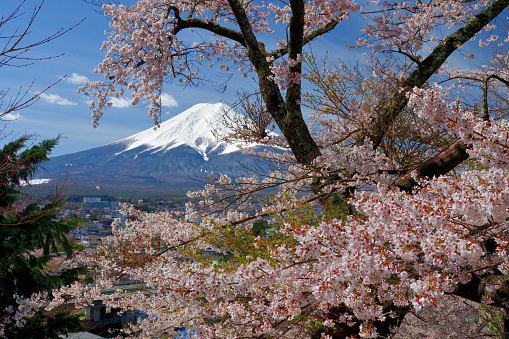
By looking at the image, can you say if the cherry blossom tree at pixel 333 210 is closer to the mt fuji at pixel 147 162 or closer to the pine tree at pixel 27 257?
the pine tree at pixel 27 257

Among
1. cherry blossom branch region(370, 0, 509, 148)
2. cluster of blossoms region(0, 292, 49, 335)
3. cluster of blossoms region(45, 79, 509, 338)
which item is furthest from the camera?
cluster of blossoms region(0, 292, 49, 335)

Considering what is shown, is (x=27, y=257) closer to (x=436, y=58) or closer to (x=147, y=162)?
(x=436, y=58)

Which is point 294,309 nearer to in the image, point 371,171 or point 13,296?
point 371,171

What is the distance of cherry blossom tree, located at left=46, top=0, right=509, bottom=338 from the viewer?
6.31 ft

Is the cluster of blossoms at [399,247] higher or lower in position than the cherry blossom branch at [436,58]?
lower

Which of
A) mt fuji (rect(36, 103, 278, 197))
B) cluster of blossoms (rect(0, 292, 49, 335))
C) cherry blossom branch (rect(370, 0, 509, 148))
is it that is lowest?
cluster of blossoms (rect(0, 292, 49, 335))

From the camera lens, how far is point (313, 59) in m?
5.11

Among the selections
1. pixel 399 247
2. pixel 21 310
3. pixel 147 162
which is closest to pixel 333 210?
pixel 399 247

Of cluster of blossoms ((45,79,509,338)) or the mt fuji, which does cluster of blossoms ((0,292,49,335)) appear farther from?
the mt fuji

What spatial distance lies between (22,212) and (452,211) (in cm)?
731

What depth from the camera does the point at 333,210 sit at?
13.3ft

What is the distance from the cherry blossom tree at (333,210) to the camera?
192cm

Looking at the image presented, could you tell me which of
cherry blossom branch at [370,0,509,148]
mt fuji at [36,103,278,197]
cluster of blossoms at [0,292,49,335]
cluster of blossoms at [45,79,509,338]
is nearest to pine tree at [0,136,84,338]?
cluster of blossoms at [0,292,49,335]

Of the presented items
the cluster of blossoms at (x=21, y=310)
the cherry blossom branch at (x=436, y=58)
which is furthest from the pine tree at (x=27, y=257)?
the cherry blossom branch at (x=436, y=58)
